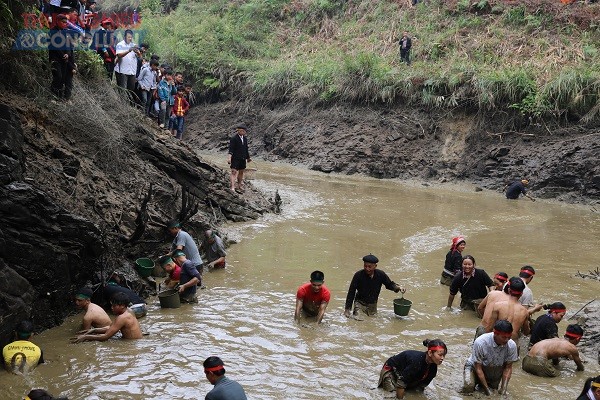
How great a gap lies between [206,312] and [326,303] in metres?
1.87

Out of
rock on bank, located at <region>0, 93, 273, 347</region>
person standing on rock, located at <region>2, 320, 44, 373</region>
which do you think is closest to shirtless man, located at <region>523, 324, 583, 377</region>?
person standing on rock, located at <region>2, 320, 44, 373</region>

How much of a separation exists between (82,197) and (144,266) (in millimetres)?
1519

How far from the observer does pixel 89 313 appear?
898cm

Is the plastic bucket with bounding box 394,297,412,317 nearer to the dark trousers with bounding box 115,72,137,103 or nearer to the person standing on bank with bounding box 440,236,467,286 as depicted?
the person standing on bank with bounding box 440,236,467,286

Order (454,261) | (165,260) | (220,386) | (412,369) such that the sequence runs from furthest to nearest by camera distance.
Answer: (454,261), (165,260), (412,369), (220,386)

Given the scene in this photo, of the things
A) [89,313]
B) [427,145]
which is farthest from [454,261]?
[427,145]

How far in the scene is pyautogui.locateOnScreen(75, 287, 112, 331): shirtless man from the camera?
8.96 meters

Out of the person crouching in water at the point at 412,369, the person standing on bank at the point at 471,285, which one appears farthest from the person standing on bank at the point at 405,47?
the person crouching in water at the point at 412,369

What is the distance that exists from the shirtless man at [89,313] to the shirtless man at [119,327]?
114 mm

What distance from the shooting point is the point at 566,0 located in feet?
88.9

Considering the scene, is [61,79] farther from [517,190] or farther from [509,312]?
[517,190]

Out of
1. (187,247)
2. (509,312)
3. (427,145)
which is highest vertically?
(427,145)

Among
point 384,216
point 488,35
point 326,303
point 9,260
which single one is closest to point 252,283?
point 326,303

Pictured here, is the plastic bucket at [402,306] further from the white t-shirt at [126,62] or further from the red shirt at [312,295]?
the white t-shirt at [126,62]
